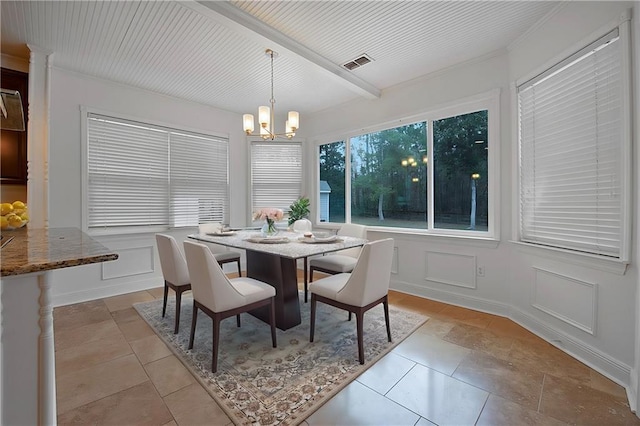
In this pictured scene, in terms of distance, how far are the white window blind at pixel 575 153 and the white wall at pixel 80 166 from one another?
432 centimetres

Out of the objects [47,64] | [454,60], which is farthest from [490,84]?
[47,64]

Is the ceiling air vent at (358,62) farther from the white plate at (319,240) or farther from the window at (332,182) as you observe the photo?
the white plate at (319,240)

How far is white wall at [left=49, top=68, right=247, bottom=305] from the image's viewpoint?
3258mm

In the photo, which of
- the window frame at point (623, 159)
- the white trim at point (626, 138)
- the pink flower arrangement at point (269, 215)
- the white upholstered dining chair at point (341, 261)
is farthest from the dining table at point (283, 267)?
the white trim at point (626, 138)

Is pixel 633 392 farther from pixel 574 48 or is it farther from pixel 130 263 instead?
pixel 130 263

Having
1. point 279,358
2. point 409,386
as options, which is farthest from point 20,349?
point 409,386

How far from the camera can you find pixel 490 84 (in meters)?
3.03

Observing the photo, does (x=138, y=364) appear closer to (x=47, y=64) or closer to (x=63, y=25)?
(x=63, y=25)

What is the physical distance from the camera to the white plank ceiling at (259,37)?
2.29 meters

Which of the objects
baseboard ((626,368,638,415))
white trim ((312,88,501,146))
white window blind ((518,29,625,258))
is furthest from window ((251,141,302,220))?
baseboard ((626,368,638,415))

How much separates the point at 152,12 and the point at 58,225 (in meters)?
2.62

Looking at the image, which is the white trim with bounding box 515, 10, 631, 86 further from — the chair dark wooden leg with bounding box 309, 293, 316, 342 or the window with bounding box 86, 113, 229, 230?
the window with bounding box 86, 113, 229, 230

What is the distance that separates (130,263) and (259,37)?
3.27 m

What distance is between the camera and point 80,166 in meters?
3.41
